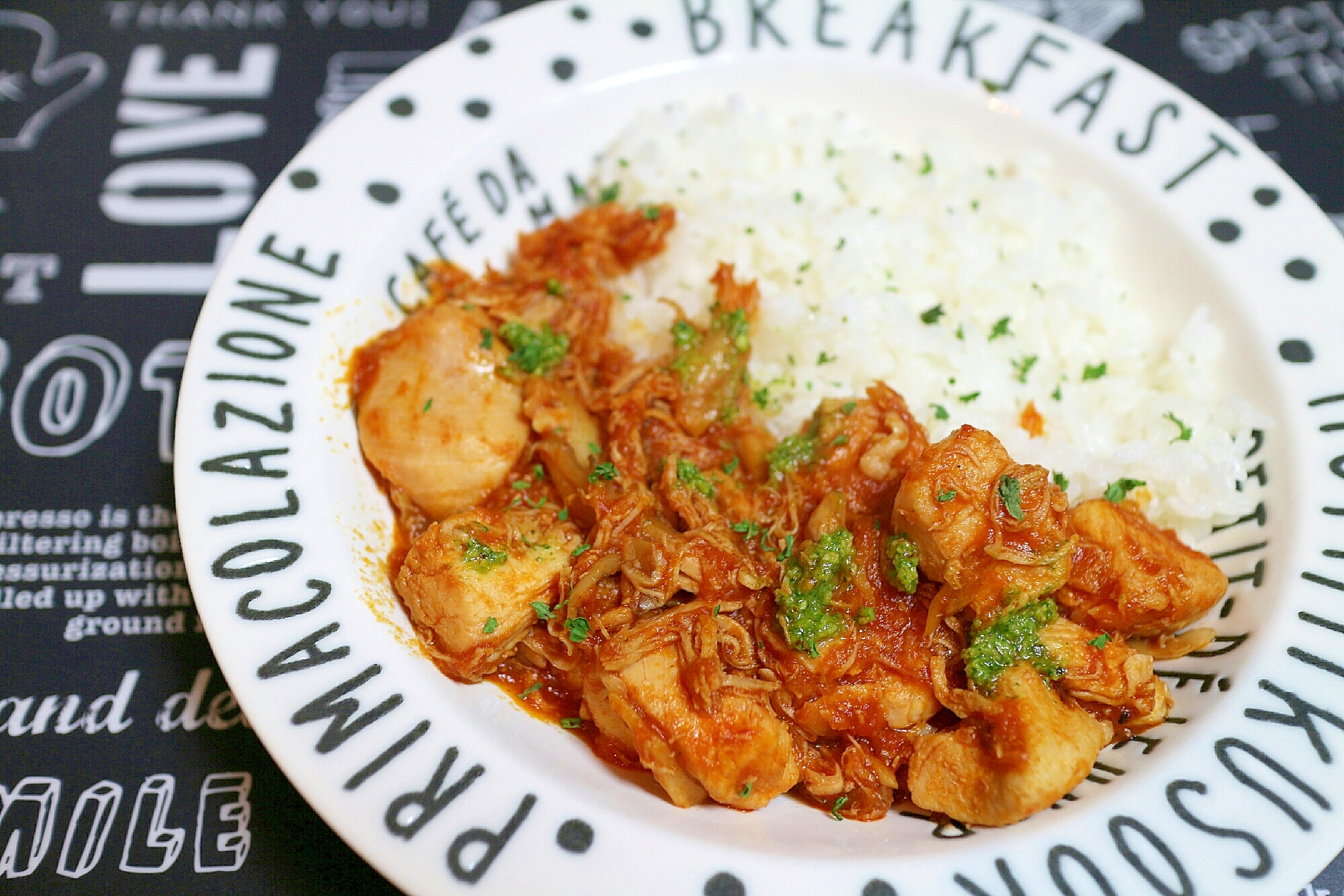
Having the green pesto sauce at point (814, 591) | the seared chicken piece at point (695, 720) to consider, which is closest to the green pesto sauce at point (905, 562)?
the green pesto sauce at point (814, 591)

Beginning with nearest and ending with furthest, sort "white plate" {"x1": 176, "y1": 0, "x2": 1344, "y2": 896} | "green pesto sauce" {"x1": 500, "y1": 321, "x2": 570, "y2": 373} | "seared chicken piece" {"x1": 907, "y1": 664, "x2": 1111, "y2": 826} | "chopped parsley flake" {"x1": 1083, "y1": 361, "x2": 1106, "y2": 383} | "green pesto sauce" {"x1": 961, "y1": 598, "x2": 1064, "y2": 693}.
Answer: "white plate" {"x1": 176, "y1": 0, "x2": 1344, "y2": 896}
"seared chicken piece" {"x1": 907, "y1": 664, "x2": 1111, "y2": 826}
"green pesto sauce" {"x1": 961, "y1": 598, "x2": 1064, "y2": 693}
"green pesto sauce" {"x1": 500, "y1": 321, "x2": 570, "y2": 373}
"chopped parsley flake" {"x1": 1083, "y1": 361, "x2": 1106, "y2": 383}

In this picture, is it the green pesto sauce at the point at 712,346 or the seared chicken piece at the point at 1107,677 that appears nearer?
the seared chicken piece at the point at 1107,677

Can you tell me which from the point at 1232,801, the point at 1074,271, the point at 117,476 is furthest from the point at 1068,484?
the point at 117,476

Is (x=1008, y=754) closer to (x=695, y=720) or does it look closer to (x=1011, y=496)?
(x=1011, y=496)

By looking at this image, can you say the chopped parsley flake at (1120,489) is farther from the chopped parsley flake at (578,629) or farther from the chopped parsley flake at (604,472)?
the chopped parsley flake at (578,629)

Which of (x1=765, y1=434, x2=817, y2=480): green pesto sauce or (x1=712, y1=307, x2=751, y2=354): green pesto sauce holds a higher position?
(x1=712, y1=307, x2=751, y2=354): green pesto sauce

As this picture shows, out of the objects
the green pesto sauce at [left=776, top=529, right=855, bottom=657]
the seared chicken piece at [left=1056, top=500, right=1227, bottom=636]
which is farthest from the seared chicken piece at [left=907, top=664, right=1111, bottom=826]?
the green pesto sauce at [left=776, top=529, right=855, bottom=657]

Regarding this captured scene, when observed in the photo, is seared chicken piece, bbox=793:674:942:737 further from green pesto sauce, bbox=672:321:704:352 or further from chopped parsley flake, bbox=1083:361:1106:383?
chopped parsley flake, bbox=1083:361:1106:383

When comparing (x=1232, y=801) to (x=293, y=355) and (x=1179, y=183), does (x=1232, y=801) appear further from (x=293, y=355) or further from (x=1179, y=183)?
(x=293, y=355)
